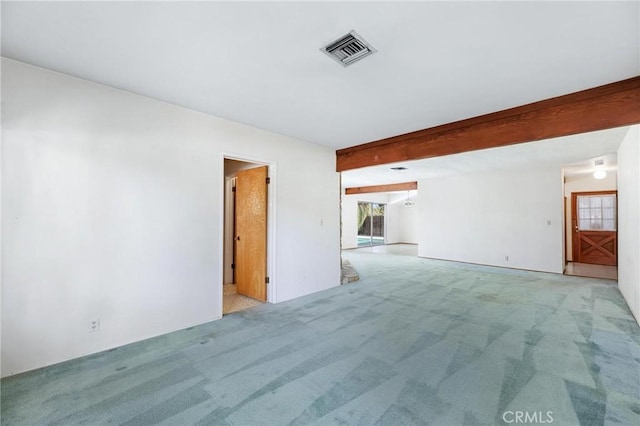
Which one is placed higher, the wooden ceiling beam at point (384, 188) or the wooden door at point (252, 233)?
the wooden ceiling beam at point (384, 188)

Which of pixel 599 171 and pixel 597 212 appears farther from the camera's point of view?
pixel 597 212

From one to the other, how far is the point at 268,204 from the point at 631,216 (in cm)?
500

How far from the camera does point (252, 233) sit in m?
4.30

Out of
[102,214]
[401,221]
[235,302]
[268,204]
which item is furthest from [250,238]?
[401,221]

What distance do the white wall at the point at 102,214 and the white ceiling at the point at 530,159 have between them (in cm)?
427

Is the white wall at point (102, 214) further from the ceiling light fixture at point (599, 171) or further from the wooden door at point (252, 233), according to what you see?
the ceiling light fixture at point (599, 171)

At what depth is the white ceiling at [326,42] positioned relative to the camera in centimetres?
165

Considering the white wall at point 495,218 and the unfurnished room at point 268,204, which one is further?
the white wall at point 495,218

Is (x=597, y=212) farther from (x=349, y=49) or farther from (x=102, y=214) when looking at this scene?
→ (x=102, y=214)

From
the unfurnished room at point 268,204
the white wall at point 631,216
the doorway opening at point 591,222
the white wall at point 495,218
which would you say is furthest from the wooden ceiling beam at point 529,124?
the doorway opening at point 591,222

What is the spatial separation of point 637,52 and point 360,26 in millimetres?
2161

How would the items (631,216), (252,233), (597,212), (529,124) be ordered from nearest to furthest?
(529,124), (631,216), (252,233), (597,212)

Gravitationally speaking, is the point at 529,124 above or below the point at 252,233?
above

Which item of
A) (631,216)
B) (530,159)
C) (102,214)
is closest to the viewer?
(102,214)
